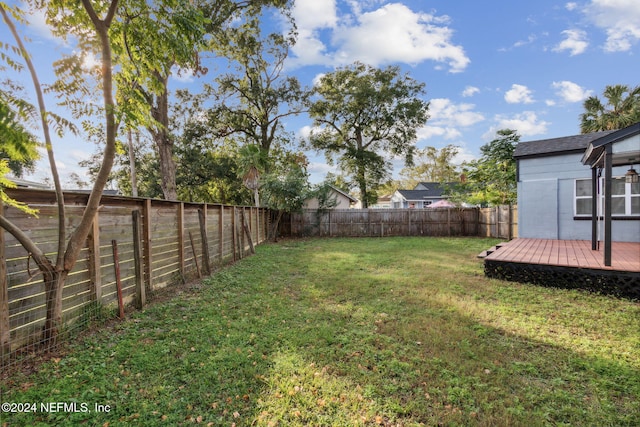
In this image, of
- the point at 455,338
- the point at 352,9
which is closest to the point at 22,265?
the point at 455,338

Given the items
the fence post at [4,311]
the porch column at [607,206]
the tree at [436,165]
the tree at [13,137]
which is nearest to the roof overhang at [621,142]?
the porch column at [607,206]

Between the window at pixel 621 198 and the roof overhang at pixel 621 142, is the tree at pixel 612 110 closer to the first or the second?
the window at pixel 621 198

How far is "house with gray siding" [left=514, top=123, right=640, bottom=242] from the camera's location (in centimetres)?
764

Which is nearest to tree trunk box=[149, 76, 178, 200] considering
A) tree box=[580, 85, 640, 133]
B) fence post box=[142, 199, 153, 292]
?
fence post box=[142, 199, 153, 292]

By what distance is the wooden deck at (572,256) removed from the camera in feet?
16.4

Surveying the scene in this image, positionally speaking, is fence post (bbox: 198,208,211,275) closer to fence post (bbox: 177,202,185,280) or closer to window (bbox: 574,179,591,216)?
fence post (bbox: 177,202,185,280)

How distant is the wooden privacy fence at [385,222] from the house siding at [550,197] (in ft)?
17.6

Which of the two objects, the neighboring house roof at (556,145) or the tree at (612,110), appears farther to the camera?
the tree at (612,110)

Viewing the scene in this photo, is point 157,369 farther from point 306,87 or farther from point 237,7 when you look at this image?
point 306,87

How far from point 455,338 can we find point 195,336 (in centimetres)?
305

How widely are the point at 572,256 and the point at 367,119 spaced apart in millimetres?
19471

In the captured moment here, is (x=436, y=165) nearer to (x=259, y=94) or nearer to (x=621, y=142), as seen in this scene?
(x=259, y=94)

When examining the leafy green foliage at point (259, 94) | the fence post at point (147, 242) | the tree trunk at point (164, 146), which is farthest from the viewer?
the leafy green foliage at point (259, 94)

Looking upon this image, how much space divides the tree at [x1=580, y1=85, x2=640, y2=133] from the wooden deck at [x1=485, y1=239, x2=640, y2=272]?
1264 centimetres
